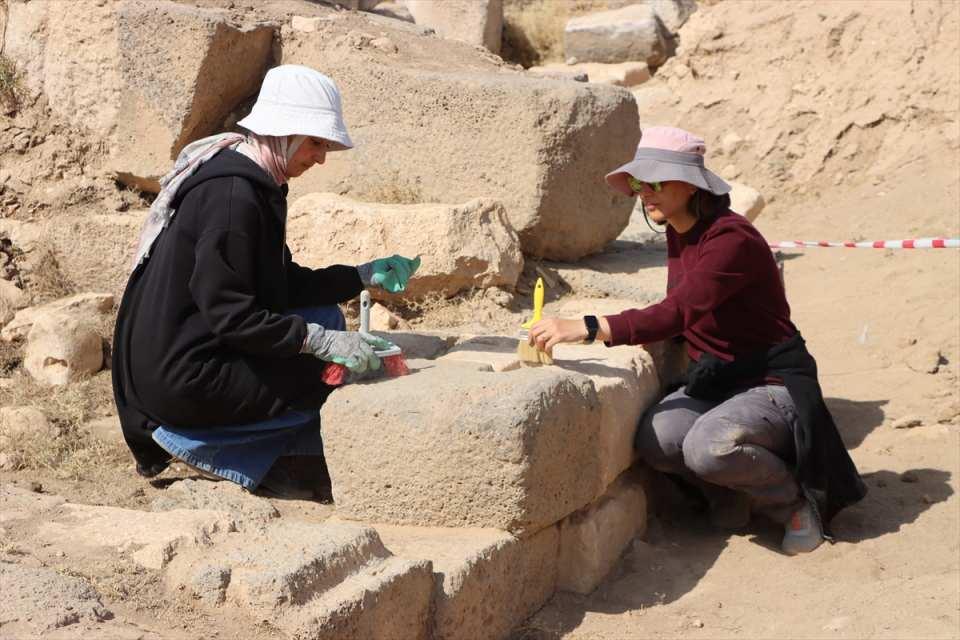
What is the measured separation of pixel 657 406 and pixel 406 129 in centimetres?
196

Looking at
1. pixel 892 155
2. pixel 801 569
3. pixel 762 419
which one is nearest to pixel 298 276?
pixel 762 419

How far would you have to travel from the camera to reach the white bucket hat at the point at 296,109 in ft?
11.9

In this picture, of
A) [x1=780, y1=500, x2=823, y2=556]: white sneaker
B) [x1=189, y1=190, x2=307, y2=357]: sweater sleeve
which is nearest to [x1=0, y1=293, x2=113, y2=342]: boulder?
[x1=189, y1=190, x2=307, y2=357]: sweater sleeve

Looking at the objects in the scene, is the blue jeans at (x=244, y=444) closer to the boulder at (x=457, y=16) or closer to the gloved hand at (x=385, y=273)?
the gloved hand at (x=385, y=273)

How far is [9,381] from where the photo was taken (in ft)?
15.5

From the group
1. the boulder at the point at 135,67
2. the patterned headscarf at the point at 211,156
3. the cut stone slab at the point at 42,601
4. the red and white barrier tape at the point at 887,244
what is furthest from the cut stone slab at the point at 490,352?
the red and white barrier tape at the point at 887,244

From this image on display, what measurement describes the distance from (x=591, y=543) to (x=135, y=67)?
3123 mm

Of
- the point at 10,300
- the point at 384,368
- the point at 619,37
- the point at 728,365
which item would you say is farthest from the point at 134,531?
the point at 619,37

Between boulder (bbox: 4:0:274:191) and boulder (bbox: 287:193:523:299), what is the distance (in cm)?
82

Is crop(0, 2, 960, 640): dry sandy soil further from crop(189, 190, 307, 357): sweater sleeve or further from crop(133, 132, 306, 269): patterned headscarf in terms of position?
crop(133, 132, 306, 269): patterned headscarf

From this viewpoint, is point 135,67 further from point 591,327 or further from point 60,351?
point 591,327

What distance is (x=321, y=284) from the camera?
407 centimetres

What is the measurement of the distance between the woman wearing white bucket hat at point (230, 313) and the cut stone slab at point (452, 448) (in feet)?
0.63

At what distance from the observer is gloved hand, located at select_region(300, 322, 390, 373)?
3.54 metres
